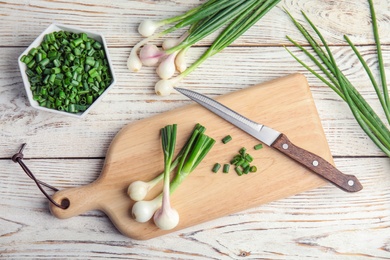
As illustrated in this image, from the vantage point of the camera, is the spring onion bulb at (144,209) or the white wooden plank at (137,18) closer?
the spring onion bulb at (144,209)

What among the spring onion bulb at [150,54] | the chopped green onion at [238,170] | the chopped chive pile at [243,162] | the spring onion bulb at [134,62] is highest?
the spring onion bulb at [150,54]

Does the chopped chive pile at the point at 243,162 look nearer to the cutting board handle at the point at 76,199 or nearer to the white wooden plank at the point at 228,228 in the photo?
the white wooden plank at the point at 228,228

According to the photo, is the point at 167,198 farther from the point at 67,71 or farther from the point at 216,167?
the point at 67,71

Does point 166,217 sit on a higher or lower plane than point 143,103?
lower

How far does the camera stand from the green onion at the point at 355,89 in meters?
1.48

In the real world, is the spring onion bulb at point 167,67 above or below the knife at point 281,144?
above

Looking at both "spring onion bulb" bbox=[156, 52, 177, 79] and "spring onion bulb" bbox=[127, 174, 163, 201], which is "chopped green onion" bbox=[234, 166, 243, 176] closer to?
"spring onion bulb" bbox=[127, 174, 163, 201]

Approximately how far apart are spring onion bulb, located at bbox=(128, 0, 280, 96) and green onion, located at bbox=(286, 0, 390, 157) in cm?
15

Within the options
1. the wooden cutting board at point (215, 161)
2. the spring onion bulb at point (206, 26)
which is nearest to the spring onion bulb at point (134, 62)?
the spring onion bulb at point (206, 26)

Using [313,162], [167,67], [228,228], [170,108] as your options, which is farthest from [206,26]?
[228,228]

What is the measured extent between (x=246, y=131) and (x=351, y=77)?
384 millimetres

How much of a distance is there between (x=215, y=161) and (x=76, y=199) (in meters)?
0.41

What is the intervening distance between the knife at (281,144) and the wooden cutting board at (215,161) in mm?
27

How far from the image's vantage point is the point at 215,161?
1.51m
